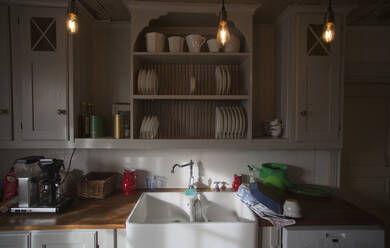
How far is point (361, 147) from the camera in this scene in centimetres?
196

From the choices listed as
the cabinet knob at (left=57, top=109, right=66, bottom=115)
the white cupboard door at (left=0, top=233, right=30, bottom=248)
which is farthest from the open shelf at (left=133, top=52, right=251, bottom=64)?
the white cupboard door at (left=0, top=233, right=30, bottom=248)

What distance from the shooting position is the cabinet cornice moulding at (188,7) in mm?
1438

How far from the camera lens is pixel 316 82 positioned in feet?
4.97

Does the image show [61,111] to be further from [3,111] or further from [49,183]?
[49,183]

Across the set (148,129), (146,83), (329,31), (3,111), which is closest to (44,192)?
(3,111)

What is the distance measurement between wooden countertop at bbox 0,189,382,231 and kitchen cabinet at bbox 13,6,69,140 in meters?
0.51

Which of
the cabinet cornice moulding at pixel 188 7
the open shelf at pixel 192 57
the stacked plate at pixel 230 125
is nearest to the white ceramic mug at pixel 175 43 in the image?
the open shelf at pixel 192 57

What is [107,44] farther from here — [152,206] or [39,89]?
[152,206]

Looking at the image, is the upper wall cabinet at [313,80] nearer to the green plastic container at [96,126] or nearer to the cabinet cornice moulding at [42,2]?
the green plastic container at [96,126]

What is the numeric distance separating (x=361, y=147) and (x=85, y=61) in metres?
2.58

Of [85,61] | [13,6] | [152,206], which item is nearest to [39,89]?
A: [85,61]

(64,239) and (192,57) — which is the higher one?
(192,57)

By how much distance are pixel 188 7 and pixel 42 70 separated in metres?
1.11

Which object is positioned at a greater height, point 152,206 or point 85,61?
point 85,61
